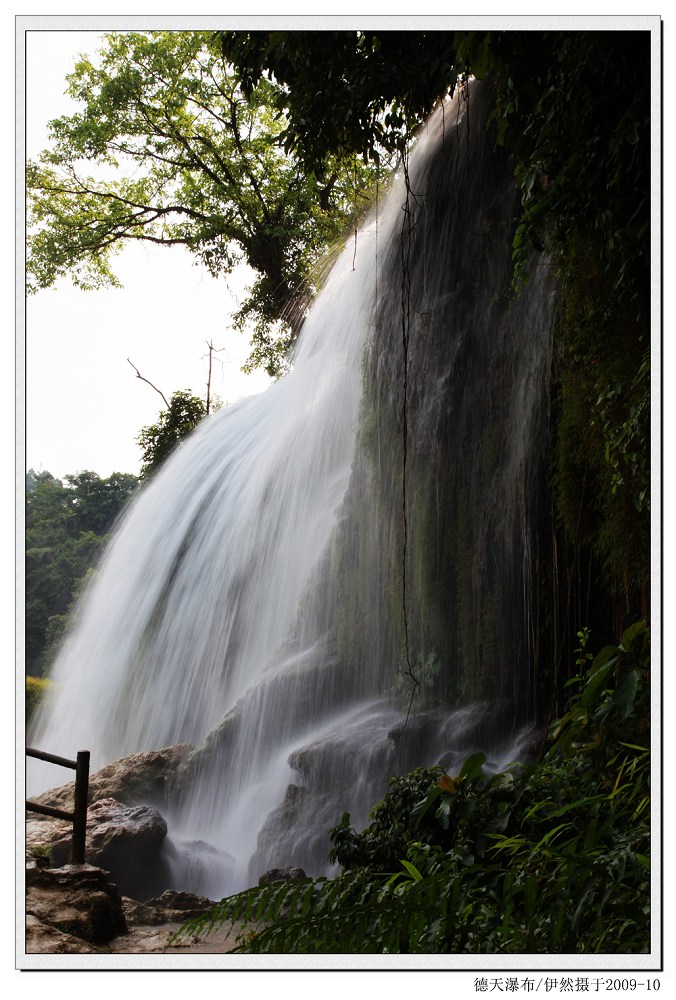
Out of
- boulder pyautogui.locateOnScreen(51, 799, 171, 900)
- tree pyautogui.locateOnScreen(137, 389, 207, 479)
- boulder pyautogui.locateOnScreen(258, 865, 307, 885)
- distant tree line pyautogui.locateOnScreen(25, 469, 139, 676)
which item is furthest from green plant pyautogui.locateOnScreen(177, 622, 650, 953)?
tree pyautogui.locateOnScreen(137, 389, 207, 479)

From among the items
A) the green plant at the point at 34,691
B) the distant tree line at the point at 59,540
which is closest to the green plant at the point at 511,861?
the green plant at the point at 34,691

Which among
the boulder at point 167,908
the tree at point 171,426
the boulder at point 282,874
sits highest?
the tree at point 171,426

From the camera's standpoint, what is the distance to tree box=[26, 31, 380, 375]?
3.58 meters

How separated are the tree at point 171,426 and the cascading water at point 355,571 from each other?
143 mm

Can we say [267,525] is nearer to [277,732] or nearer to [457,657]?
[277,732]

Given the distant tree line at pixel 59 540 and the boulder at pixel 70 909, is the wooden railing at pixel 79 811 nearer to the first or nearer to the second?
the boulder at pixel 70 909

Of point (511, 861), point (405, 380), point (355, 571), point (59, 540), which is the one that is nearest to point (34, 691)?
point (59, 540)

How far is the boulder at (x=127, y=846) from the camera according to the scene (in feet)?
11.1

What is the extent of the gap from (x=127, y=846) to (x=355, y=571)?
176cm

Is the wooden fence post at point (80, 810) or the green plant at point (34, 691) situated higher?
the green plant at point (34, 691)

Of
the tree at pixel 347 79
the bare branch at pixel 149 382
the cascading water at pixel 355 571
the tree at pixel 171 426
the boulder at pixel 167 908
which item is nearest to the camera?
the boulder at pixel 167 908
